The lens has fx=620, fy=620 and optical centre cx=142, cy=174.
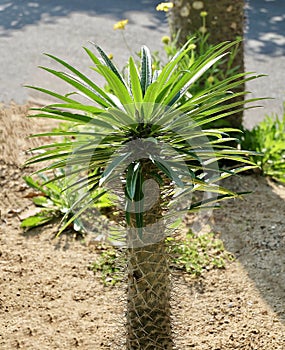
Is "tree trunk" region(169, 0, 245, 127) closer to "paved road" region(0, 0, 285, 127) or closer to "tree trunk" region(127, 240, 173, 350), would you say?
"paved road" region(0, 0, 285, 127)

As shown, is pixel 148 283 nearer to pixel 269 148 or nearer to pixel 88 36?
pixel 269 148

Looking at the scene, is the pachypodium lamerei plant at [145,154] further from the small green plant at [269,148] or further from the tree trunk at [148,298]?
the small green plant at [269,148]

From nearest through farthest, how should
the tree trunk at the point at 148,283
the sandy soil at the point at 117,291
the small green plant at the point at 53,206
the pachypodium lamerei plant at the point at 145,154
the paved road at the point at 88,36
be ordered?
the pachypodium lamerei plant at the point at 145,154
the tree trunk at the point at 148,283
the sandy soil at the point at 117,291
the small green plant at the point at 53,206
the paved road at the point at 88,36

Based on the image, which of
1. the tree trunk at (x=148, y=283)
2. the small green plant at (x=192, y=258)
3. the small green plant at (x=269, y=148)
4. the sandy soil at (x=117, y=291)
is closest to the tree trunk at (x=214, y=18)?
the small green plant at (x=269, y=148)

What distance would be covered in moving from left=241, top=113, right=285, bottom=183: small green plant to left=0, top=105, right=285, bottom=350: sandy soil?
210mm

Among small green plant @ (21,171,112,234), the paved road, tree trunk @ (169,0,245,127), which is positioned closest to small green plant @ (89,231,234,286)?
small green plant @ (21,171,112,234)

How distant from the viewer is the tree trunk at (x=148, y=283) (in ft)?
7.34

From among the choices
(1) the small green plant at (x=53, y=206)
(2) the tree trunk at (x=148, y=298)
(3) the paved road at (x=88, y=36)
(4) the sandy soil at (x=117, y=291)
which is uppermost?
(3) the paved road at (x=88, y=36)

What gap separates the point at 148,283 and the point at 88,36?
19.1 feet

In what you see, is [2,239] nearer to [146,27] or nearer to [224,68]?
[224,68]

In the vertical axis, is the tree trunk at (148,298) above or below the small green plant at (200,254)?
above

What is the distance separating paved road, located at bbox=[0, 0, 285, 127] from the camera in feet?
21.6

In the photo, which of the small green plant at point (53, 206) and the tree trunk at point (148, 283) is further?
the small green plant at point (53, 206)

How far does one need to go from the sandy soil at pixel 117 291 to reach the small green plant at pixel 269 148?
0.69ft
